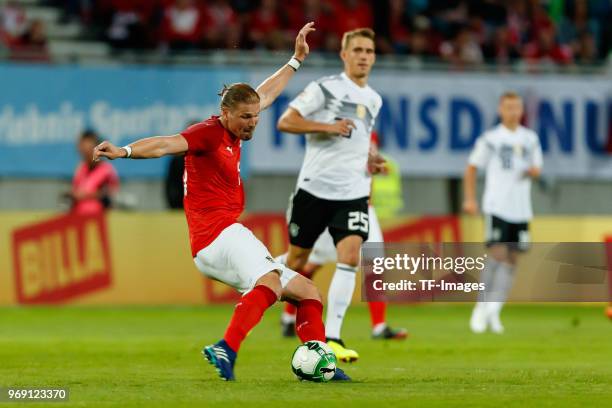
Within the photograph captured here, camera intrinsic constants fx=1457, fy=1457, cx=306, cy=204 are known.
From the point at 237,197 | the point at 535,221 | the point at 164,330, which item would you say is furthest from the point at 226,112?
the point at 535,221

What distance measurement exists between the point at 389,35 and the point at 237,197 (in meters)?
14.2

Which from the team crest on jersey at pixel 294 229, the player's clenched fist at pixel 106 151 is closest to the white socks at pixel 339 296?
the team crest on jersey at pixel 294 229

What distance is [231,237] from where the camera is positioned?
30.3ft

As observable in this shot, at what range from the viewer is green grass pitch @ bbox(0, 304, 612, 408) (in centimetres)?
840

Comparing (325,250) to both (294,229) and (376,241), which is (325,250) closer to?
(376,241)

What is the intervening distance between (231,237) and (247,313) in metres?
0.50

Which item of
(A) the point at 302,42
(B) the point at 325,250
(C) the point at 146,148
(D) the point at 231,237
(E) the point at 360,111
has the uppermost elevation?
(A) the point at 302,42

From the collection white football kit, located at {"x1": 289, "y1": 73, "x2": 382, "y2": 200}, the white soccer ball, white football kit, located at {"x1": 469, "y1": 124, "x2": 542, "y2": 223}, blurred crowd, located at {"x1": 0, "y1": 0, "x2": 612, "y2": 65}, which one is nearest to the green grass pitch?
the white soccer ball

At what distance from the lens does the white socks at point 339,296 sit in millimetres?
11281

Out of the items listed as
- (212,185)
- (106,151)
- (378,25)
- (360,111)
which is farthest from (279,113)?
(106,151)

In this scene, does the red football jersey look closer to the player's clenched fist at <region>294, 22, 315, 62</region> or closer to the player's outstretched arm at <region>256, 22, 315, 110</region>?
the player's outstretched arm at <region>256, 22, 315, 110</region>

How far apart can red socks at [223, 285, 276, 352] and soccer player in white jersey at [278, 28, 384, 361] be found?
2.35 meters

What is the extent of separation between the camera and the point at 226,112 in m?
9.25

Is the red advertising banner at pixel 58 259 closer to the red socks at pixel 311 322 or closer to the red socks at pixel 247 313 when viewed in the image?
the red socks at pixel 311 322
